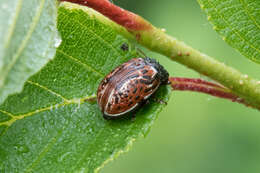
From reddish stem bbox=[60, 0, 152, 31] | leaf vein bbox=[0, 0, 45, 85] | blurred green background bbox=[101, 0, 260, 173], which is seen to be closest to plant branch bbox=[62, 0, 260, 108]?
reddish stem bbox=[60, 0, 152, 31]

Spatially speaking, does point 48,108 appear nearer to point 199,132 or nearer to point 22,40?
point 22,40

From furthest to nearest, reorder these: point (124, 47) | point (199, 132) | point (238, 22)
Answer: point (199, 132)
point (124, 47)
point (238, 22)

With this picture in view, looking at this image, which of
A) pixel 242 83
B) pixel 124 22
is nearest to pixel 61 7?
pixel 124 22

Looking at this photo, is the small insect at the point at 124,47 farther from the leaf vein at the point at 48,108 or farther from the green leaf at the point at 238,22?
the green leaf at the point at 238,22

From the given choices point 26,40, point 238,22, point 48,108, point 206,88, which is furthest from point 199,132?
point 26,40

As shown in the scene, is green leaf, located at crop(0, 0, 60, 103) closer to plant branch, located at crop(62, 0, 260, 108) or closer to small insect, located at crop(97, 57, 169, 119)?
plant branch, located at crop(62, 0, 260, 108)

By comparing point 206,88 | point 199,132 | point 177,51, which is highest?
point 177,51

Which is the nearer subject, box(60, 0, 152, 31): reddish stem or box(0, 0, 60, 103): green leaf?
box(0, 0, 60, 103): green leaf
